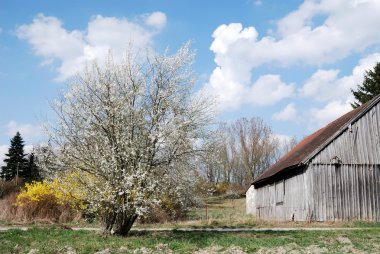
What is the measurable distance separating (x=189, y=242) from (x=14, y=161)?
62327mm

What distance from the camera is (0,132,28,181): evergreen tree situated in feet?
226

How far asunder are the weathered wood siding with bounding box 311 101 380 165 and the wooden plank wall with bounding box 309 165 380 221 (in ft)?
1.36

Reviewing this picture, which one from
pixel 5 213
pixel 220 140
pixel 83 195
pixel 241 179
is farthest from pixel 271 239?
pixel 241 179

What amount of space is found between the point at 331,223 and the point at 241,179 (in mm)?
49313

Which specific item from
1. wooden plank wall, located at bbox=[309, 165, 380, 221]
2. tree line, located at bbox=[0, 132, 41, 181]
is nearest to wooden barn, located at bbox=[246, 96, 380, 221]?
wooden plank wall, located at bbox=[309, 165, 380, 221]

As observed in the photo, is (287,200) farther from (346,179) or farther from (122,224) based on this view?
(122,224)

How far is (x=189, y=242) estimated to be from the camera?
14.8m

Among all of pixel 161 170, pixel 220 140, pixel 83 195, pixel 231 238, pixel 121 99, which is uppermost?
pixel 121 99

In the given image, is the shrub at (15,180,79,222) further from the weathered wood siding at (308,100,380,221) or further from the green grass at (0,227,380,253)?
the weathered wood siding at (308,100,380,221)

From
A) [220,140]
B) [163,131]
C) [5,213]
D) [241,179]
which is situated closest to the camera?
[163,131]

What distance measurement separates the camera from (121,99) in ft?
54.9

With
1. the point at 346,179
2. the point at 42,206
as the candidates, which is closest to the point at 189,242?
the point at 346,179

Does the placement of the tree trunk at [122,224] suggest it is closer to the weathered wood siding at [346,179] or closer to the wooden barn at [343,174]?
the wooden barn at [343,174]

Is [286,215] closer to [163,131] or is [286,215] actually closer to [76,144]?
[163,131]
